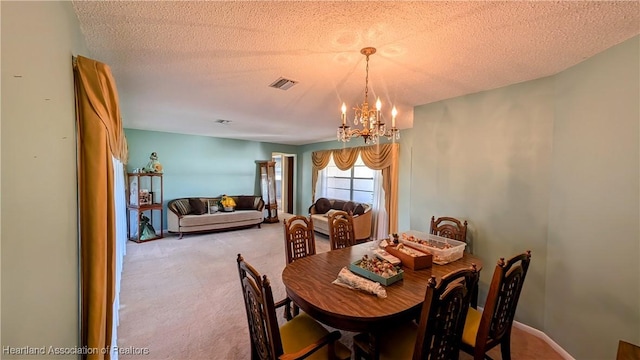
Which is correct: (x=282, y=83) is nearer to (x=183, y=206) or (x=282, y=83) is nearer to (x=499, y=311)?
(x=499, y=311)

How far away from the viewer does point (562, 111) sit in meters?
2.06

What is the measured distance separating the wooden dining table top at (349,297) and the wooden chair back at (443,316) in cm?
18

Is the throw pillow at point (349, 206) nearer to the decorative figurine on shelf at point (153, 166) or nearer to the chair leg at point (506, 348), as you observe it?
the chair leg at point (506, 348)

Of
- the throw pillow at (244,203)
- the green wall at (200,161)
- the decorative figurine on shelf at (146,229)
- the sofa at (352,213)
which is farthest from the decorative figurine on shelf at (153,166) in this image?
the sofa at (352,213)

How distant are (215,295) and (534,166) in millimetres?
3519

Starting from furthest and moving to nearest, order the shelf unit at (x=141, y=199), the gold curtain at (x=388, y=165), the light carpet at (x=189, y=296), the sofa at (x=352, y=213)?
1. the sofa at (x=352, y=213)
2. the gold curtain at (x=388, y=165)
3. the shelf unit at (x=141, y=199)
4. the light carpet at (x=189, y=296)

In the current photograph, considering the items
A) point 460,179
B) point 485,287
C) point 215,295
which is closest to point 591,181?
point 460,179

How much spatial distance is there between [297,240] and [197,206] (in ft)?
13.9

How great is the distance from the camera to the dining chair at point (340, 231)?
8.82ft

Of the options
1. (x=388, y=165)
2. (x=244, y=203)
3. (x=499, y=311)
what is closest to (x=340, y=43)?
(x=499, y=311)

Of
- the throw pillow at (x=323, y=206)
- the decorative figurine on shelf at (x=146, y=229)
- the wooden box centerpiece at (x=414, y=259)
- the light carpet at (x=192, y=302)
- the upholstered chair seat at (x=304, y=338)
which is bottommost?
the light carpet at (x=192, y=302)

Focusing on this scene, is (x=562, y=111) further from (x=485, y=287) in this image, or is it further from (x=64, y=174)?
(x=64, y=174)

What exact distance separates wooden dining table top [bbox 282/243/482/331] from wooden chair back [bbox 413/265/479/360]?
18cm

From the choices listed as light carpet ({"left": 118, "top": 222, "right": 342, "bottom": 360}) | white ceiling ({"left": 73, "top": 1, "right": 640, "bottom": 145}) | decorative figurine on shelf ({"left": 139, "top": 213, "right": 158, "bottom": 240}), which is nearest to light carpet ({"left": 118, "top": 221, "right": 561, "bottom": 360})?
light carpet ({"left": 118, "top": 222, "right": 342, "bottom": 360})
